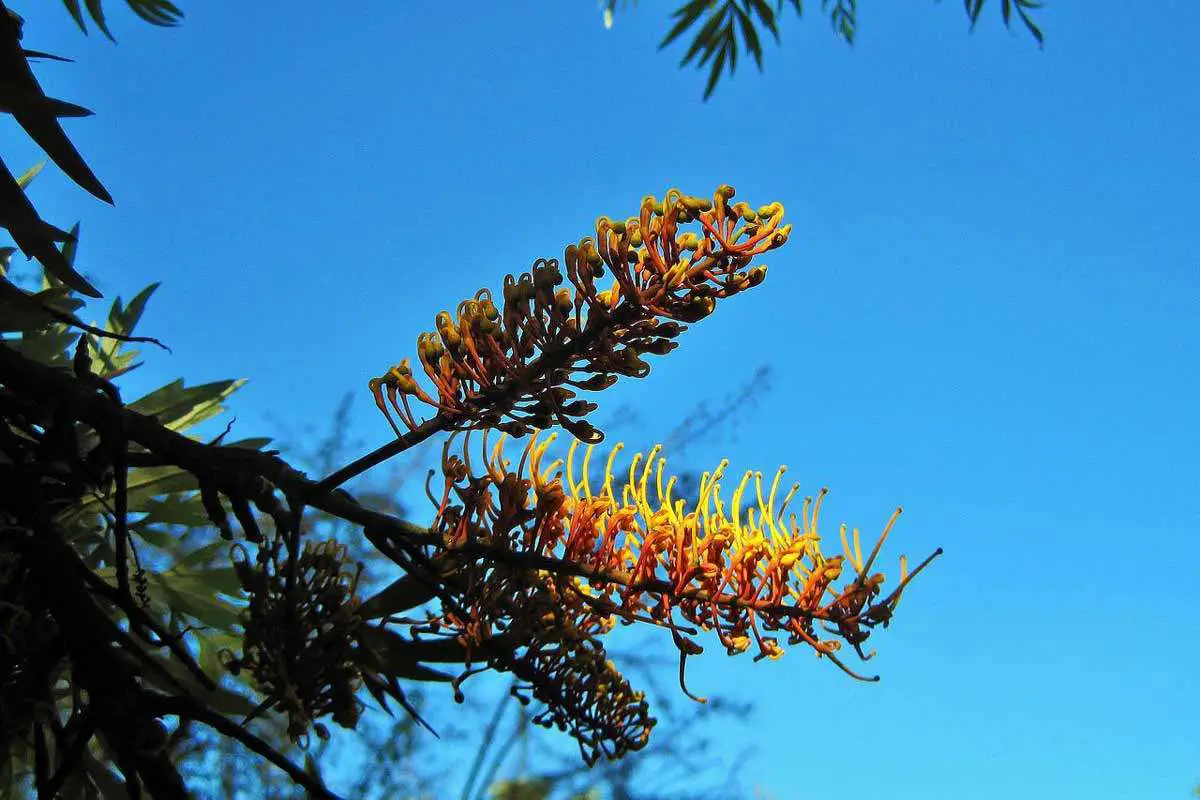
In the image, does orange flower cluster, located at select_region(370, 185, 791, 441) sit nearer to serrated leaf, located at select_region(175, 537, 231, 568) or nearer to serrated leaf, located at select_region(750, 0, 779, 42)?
serrated leaf, located at select_region(175, 537, 231, 568)

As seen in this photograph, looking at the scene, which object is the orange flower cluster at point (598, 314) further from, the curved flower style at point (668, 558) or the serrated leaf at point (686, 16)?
the serrated leaf at point (686, 16)

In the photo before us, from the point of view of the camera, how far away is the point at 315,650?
137 cm

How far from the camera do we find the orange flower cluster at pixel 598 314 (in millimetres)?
1350

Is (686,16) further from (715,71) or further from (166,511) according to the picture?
(166,511)

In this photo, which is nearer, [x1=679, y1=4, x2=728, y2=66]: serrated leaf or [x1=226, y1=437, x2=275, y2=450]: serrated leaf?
[x1=226, y1=437, x2=275, y2=450]: serrated leaf

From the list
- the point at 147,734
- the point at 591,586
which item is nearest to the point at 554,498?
the point at 591,586

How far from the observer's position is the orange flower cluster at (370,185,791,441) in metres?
1.35

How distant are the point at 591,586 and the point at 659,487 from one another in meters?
0.15

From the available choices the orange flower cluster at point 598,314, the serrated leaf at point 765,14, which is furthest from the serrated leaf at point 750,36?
the orange flower cluster at point 598,314

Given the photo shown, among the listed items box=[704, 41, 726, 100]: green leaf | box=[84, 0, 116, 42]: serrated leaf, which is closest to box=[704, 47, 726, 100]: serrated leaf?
box=[704, 41, 726, 100]: green leaf

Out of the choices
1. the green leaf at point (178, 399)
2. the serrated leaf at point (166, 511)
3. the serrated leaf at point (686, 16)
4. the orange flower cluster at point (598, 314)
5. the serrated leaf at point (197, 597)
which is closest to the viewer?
the orange flower cluster at point (598, 314)

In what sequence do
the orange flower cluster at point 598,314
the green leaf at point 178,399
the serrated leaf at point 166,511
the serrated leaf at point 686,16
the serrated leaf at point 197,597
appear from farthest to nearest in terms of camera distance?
the serrated leaf at point 686,16, the green leaf at point 178,399, the serrated leaf at point 166,511, the serrated leaf at point 197,597, the orange flower cluster at point 598,314

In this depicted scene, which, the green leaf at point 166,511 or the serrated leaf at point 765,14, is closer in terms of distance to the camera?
the green leaf at point 166,511

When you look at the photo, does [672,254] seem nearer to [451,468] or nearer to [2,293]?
[451,468]
